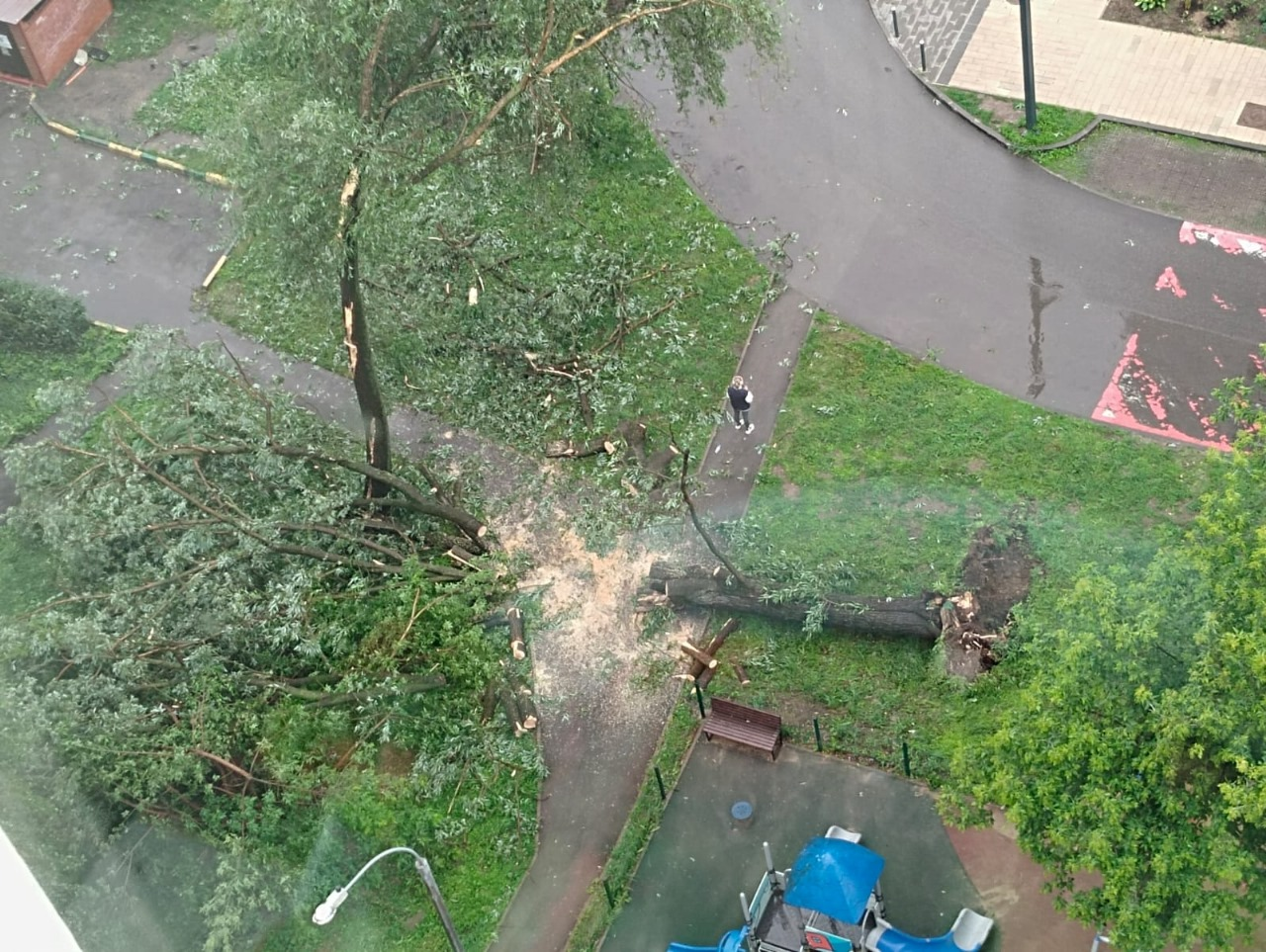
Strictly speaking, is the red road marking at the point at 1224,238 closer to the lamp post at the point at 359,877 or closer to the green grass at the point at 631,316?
the green grass at the point at 631,316

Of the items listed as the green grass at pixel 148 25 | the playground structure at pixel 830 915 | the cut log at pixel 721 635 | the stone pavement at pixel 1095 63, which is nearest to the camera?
the playground structure at pixel 830 915

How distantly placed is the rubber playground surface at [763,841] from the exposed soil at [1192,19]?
1430cm

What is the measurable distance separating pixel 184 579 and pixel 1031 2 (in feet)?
55.8

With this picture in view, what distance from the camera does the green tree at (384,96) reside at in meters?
13.2

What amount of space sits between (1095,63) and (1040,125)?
A: 6.14ft

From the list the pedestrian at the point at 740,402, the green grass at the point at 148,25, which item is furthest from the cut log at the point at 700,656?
the green grass at the point at 148,25

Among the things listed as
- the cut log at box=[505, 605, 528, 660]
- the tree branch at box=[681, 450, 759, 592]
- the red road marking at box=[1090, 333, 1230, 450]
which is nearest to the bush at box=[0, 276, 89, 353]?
the cut log at box=[505, 605, 528, 660]

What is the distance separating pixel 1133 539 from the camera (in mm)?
15273

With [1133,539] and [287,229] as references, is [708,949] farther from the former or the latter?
[287,229]

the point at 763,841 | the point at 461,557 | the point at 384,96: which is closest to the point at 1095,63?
the point at 384,96

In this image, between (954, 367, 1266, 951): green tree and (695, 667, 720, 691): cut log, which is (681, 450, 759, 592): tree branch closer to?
(695, 667, 720, 691): cut log

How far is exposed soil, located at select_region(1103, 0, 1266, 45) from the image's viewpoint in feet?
69.1

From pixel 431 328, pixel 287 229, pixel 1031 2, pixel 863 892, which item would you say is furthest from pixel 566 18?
pixel 1031 2

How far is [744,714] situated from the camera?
1438 centimetres
